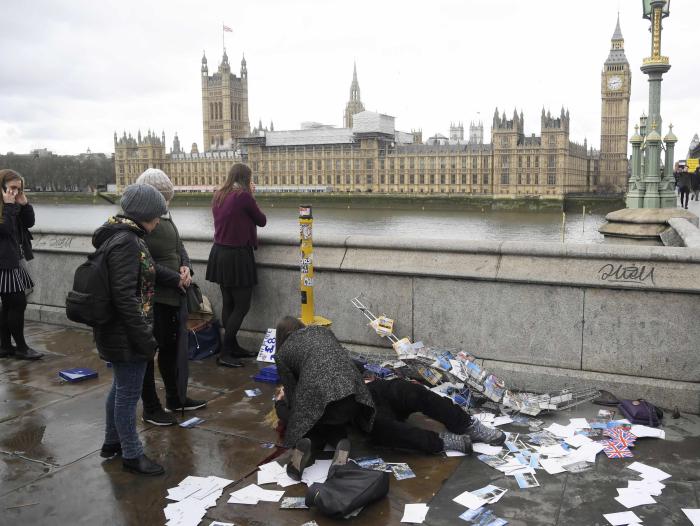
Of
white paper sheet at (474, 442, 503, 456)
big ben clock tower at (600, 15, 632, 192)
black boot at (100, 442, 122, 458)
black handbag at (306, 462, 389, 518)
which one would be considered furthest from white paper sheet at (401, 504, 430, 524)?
big ben clock tower at (600, 15, 632, 192)

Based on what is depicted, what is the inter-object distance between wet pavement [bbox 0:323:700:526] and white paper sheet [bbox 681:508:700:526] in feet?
0.10

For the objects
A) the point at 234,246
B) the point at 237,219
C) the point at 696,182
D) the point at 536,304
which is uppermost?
the point at 696,182

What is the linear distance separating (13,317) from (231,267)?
2.09 m

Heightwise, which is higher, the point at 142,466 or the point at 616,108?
the point at 616,108

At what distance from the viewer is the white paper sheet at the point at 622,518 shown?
9.79 feet

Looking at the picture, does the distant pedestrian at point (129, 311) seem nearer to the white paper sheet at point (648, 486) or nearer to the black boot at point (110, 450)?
the black boot at point (110, 450)

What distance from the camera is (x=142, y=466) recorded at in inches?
138

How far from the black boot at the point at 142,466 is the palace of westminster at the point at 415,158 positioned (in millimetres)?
95316

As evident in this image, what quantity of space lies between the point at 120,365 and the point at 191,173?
12268cm

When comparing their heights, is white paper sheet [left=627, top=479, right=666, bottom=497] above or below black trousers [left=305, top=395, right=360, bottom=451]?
below

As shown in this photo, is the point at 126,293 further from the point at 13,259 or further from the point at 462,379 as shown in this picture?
the point at 13,259

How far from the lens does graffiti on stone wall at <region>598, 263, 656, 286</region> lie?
448 centimetres

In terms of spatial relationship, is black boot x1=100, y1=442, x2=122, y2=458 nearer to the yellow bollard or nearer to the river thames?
the yellow bollard

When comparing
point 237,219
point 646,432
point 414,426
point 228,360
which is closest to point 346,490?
point 414,426
